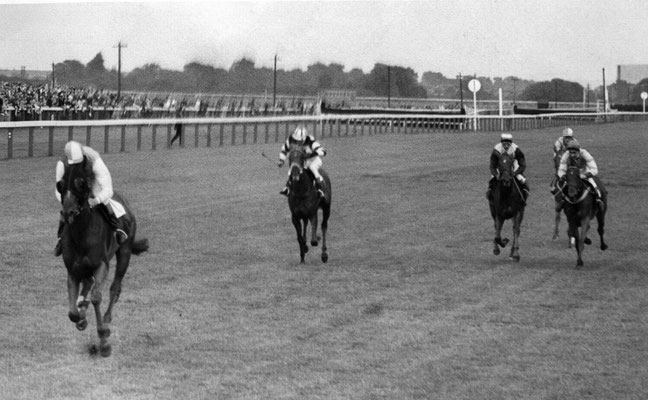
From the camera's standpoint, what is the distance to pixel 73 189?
8.59 meters

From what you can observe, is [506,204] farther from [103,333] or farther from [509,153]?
[103,333]

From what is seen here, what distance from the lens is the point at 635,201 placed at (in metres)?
24.6

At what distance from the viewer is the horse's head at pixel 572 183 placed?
48.8 ft

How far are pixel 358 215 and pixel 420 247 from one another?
4380mm

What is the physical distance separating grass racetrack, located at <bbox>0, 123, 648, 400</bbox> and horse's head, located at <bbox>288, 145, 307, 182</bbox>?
1.06 metres

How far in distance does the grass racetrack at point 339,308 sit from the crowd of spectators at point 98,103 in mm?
19928

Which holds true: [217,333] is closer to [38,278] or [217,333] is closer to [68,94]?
[38,278]

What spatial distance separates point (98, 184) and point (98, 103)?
3835 cm

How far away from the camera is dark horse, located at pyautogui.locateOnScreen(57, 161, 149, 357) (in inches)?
338

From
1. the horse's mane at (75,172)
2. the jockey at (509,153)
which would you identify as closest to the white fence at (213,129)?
the jockey at (509,153)

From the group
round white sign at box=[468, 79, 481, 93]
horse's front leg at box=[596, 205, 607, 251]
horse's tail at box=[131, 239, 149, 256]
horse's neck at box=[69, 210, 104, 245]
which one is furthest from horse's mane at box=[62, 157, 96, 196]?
round white sign at box=[468, 79, 481, 93]

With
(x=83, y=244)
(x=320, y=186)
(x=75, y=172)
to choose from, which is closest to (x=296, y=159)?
(x=320, y=186)

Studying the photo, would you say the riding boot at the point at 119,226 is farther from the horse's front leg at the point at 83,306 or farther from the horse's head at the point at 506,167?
the horse's head at the point at 506,167

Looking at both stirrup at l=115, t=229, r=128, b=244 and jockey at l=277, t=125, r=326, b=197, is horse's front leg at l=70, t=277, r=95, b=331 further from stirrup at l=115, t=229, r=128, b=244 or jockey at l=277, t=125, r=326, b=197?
jockey at l=277, t=125, r=326, b=197
